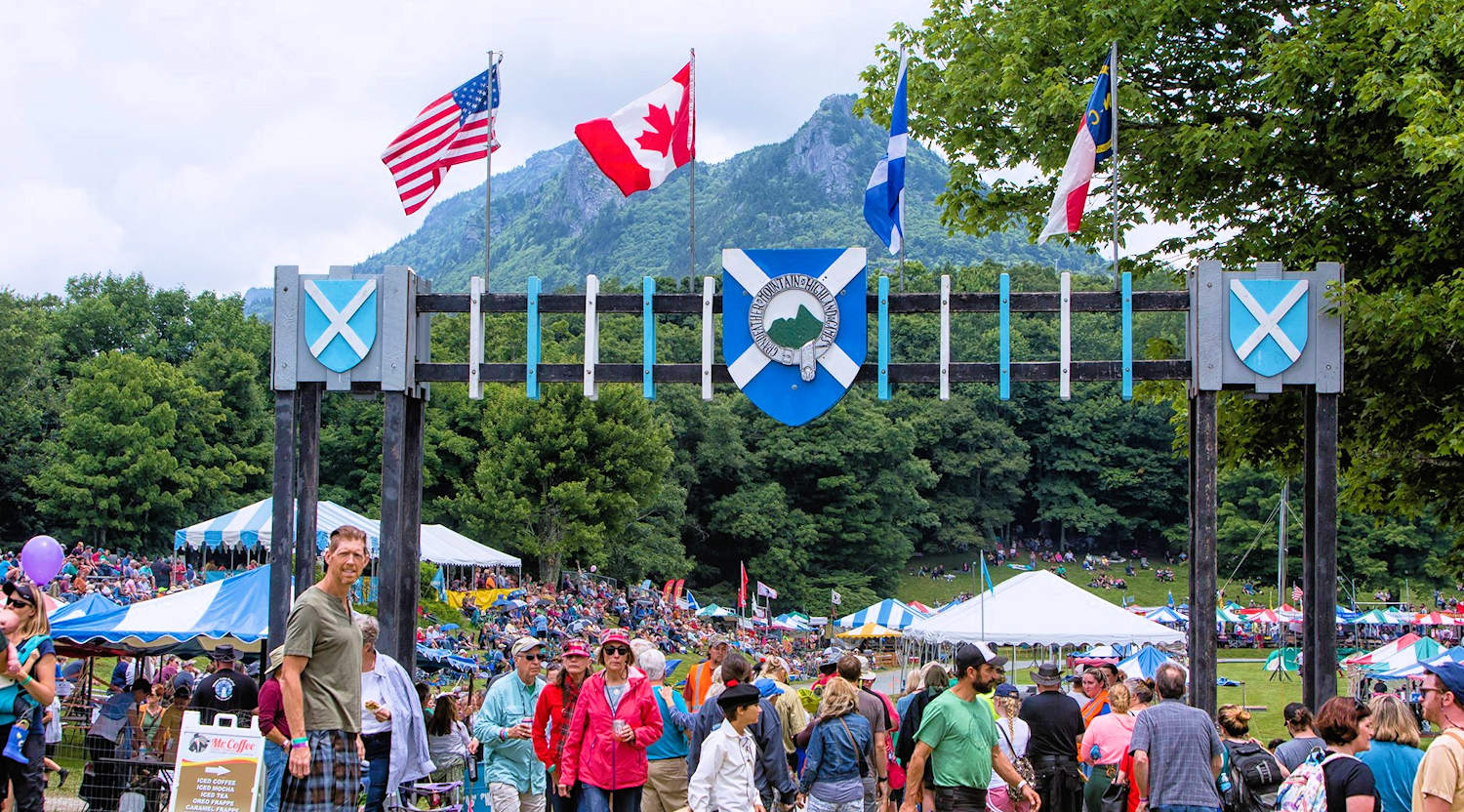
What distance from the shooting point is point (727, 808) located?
7703 mm

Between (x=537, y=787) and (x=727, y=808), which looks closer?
(x=727, y=808)

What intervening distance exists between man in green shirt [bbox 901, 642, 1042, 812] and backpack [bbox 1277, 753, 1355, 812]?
152 cm


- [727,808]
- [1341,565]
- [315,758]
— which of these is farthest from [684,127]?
[1341,565]

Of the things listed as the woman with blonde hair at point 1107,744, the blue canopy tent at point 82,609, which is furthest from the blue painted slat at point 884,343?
the blue canopy tent at point 82,609

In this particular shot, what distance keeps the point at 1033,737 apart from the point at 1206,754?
240 cm

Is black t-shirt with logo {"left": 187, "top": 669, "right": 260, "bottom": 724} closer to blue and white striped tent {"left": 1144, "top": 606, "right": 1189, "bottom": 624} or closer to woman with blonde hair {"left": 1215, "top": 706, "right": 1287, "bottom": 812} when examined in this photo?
woman with blonde hair {"left": 1215, "top": 706, "right": 1287, "bottom": 812}

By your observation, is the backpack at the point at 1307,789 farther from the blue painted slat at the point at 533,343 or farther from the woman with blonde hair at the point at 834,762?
the blue painted slat at the point at 533,343

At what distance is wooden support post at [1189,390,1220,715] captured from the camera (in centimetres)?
1034

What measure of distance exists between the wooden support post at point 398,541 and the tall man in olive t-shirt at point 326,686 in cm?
460

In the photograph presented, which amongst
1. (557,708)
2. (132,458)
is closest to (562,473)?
(132,458)

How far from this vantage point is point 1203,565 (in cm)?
1041

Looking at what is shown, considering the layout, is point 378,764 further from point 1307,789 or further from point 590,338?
point 1307,789

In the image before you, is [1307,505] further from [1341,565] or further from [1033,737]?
[1341,565]

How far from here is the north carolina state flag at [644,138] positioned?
1236 cm
